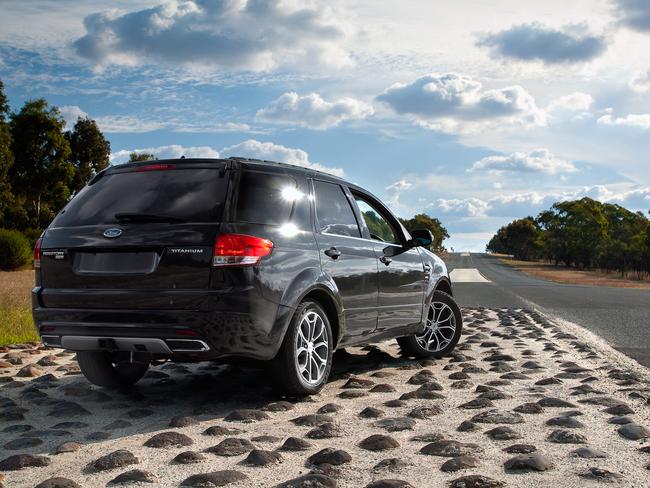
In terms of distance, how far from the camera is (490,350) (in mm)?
8523

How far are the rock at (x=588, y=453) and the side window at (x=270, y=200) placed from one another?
2.56 m

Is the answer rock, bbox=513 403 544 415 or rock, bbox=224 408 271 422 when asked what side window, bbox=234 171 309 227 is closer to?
rock, bbox=224 408 271 422

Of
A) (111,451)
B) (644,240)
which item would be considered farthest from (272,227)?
(644,240)

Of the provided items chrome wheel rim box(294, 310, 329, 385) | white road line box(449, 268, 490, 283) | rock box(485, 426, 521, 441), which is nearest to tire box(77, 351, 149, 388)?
chrome wheel rim box(294, 310, 329, 385)

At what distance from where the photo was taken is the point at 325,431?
4512 mm

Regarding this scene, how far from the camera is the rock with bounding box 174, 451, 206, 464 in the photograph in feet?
12.8

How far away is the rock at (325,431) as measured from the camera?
4457 mm

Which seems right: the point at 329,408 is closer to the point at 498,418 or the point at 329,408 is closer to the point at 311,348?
the point at 311,348

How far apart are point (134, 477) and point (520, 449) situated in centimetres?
211

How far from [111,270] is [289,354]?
141cm

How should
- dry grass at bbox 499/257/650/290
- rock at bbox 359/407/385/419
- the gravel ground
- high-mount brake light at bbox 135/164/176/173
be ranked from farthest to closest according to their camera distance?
dry grass at bbox 499/257/650/290 < high-mount brake light at bbox 135/164/176/173 < rock at bbox 359/407/385/419 < the gravel ground

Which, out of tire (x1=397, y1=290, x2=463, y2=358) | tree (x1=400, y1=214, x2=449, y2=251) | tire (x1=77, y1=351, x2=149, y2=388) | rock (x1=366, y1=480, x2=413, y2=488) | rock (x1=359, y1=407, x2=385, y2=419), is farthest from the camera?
tree (x1=400, y1=214, x2=449, y2=251)

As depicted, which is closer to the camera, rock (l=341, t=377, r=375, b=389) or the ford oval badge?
the ford oval badge

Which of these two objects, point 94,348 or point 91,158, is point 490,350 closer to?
point 94,348
